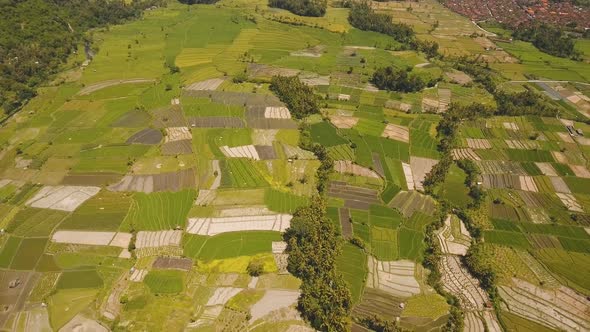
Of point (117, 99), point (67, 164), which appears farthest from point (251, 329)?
point (117, 99)

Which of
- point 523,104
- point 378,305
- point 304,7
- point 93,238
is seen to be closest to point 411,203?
point 378,305

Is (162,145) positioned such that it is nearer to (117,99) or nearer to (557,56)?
(117,99)

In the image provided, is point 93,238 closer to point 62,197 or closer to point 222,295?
point 62,197

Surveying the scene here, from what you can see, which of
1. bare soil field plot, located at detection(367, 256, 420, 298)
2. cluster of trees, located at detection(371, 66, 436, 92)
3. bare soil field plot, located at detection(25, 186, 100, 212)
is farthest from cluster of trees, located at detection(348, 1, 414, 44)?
bare soil field plot, located at detection(25, 186, 100, 212)

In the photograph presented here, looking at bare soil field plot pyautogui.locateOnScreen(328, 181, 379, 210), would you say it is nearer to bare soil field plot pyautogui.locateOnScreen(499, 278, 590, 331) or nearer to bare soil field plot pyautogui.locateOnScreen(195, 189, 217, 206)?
bare soil field plot pyautogui.locateOnScreen(195, 189, 217, 206)

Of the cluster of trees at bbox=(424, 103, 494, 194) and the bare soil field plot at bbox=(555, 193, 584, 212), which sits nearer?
the bare soil field plot at bbox=(555, 193, 584, 212)
